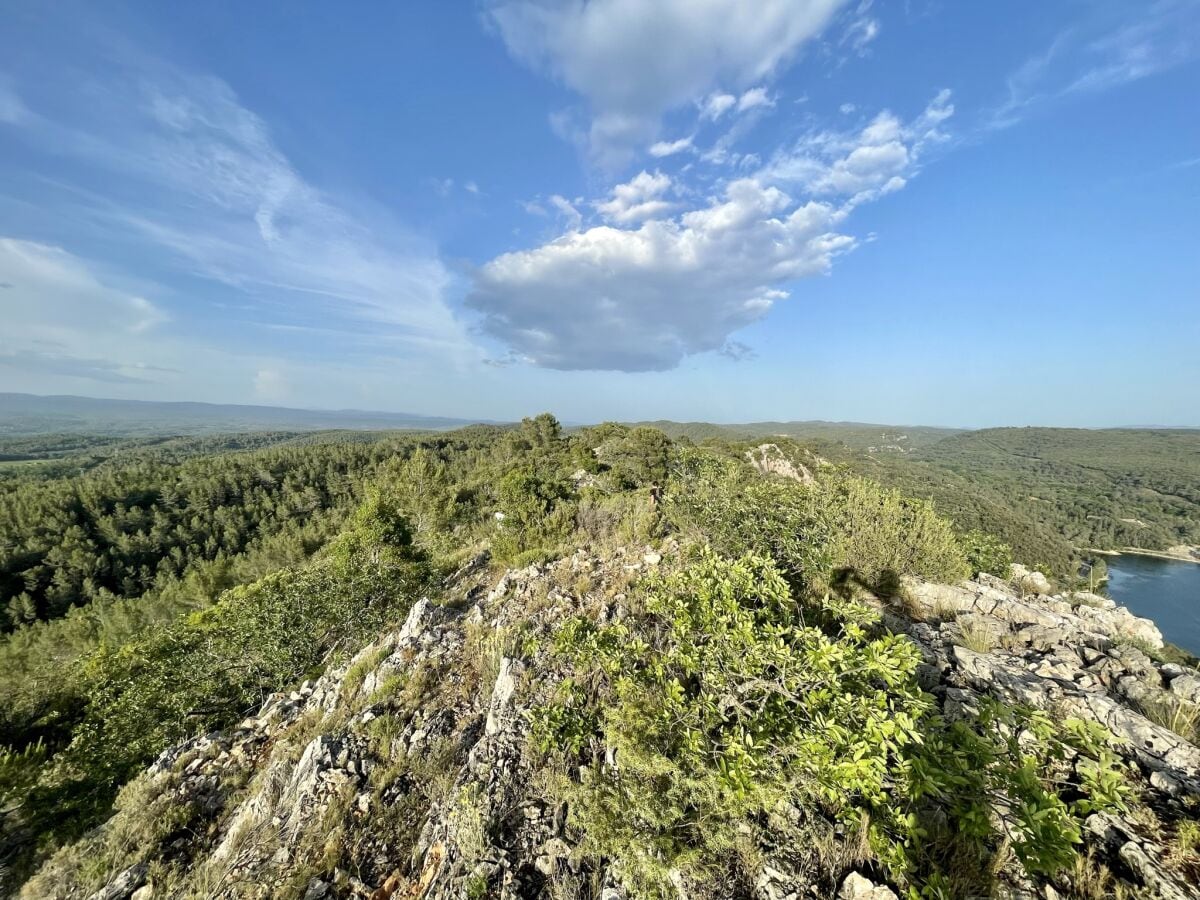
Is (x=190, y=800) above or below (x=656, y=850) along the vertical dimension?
below

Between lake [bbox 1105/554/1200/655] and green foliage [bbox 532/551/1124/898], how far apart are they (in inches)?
2343

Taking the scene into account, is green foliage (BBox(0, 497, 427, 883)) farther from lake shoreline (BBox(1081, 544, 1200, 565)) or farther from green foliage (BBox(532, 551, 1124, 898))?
lake shoreline (BBox(1081, 544, 1200, 565))

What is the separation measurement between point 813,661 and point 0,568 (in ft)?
272

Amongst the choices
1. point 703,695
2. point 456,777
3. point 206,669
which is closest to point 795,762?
point 703,695

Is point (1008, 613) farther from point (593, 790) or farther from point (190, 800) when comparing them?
point (190, 800)

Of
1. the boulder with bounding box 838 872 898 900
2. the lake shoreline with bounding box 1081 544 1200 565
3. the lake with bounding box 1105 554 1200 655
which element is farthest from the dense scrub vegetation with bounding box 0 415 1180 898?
the lake shoreline with bounding box 1081 544 1200 565

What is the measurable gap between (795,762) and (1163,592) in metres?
92.6

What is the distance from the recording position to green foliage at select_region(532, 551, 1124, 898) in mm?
2715

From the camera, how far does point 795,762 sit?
3.22 m

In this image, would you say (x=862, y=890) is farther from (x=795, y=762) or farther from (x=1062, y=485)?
(x=1062, y=485)

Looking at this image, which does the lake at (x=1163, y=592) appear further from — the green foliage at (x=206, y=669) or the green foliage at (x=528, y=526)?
the green foliage at (x=206, y=669)

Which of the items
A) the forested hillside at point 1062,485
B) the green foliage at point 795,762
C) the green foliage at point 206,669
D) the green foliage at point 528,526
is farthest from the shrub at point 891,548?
the forested hillside at point 1062,485

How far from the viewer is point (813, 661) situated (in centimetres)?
326

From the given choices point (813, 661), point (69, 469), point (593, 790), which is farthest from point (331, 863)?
point (69, 469)
